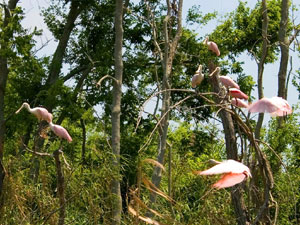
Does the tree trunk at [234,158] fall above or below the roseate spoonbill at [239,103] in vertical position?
below

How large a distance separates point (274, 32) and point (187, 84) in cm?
202

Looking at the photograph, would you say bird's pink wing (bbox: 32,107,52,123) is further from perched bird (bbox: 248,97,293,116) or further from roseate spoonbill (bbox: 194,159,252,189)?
roseate spoonbill (bbox: 194,159,252,189)

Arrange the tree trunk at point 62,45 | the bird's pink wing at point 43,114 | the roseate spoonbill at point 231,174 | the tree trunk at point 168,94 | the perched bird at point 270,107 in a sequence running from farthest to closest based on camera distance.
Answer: the tree trunk at point 62,45 < the tree trunk at point 168,94 < the bird's pink wing at point 43,114 < the perched bird at point 270,107 < the roseate spoonbill at point 231,174

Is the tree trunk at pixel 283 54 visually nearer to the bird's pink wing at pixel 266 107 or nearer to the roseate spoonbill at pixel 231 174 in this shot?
the bird's pink wing at pixel 266 107

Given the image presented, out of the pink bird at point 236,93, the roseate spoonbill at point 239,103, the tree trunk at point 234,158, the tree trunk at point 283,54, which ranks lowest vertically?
the tree trunk at point 234,158

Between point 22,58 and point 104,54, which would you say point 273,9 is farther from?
point 22,58

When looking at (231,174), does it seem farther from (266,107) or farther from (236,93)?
(236,93)

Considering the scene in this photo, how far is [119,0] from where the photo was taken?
6438 millimetres

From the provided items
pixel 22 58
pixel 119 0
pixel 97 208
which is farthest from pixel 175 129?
pixel 97 208

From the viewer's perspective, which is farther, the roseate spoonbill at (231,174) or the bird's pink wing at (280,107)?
the bird's pink wing at (280,107)

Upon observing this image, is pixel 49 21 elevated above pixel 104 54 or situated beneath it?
elevated above

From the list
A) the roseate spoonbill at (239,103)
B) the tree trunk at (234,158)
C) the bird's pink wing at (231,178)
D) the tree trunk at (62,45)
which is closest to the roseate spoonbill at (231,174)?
the bird's pink wing at (231,178)

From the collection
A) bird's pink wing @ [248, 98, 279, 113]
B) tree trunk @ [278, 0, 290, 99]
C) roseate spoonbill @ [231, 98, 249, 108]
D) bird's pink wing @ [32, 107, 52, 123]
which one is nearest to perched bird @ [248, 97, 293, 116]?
bird's pink wing @ [248, 98, 279, 113]

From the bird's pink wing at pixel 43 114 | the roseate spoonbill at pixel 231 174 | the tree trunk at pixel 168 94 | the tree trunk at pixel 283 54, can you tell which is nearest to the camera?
the roseate spoonbill at pixel 231 174
